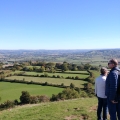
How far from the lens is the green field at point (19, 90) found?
4212 cm

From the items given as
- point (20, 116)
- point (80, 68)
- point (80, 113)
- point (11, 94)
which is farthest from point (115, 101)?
point (80, 68)

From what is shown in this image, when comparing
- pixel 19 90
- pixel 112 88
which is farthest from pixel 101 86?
pixel 19 90

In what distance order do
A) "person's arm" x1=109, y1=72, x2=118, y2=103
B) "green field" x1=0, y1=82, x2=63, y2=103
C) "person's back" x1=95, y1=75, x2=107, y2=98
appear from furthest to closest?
1. "green field" x1=0, y1=82, x2=63, y2=103
2. "person's back" x1=95, y1=75, x2=107, y2=98
3. "person's arm" x1=109, y1=72, x2=118, y2=103

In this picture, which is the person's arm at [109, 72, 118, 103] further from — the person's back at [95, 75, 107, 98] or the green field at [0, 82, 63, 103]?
the green field at [0, 82, 63, 103]

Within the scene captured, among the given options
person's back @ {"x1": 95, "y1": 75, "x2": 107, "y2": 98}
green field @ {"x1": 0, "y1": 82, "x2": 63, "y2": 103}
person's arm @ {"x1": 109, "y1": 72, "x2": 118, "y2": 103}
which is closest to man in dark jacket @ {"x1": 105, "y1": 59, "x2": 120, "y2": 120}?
person's arm @ {"x1": 109, "y1": 72, "x2": 118, "y2": 103}

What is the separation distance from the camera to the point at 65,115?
36.4 ft

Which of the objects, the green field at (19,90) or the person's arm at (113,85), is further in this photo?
the green field at (19,90)

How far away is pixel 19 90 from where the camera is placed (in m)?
46.2

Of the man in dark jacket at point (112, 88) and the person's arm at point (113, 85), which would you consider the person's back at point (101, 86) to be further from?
the person's arm at point (113, 85)

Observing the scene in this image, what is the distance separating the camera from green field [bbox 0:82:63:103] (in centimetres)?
4212

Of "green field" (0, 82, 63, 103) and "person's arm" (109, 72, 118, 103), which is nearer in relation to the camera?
"person's arm" (109, 72, 118, 103)

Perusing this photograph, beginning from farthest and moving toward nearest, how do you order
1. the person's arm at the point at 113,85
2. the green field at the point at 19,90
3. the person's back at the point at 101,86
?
the green field at the point at 19,90 → the person's back at the point at 101,86 → the person's arm at the point at 113,85

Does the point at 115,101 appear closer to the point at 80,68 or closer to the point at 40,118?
the point at 40,118

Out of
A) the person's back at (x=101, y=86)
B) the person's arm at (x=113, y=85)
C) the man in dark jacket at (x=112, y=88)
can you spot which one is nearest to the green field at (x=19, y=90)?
the person's back at (x=101, y=86)
